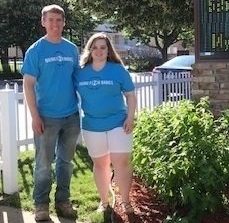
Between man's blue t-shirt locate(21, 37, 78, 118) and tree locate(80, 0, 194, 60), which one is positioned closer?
man's blue t-shirt locate(21, 37, 78, 118)

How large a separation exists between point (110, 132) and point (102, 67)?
0.55 m

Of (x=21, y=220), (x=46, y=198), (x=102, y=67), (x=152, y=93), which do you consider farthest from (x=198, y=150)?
(x=152, y=93)

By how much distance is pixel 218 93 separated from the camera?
8.49 meters

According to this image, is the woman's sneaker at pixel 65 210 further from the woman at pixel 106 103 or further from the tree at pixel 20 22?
the tree at pixel 20 22

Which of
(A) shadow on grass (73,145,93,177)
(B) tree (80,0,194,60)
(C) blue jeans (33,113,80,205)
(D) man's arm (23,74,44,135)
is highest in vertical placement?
(B) tree (80,0,194,60)

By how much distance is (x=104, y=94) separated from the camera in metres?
4.50

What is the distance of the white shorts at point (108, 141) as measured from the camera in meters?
4.52

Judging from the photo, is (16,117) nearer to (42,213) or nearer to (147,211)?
(42,213)

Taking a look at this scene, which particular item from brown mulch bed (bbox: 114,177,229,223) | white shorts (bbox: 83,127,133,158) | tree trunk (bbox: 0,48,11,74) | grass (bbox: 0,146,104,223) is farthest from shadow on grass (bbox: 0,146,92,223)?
tree trunk (bbox: 0,48,11,74)

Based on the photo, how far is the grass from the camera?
5.06m

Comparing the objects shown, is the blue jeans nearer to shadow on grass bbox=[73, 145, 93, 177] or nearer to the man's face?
the man's face

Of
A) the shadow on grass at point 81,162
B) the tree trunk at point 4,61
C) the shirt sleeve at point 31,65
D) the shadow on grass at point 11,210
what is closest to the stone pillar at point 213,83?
the shadow on grass at point 81,162

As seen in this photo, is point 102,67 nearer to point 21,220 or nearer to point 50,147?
point 50,147

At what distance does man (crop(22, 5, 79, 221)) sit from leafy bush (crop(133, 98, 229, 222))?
28.9 inches
